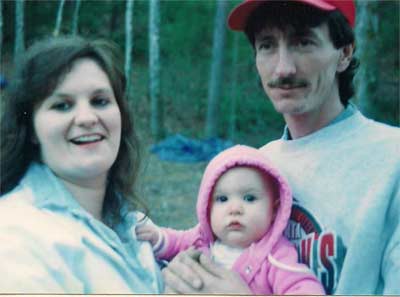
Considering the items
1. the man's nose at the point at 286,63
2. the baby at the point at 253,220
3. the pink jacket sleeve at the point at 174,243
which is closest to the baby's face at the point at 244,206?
the baby at the point at 253,220

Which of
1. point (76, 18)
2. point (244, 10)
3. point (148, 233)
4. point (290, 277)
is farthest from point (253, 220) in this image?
point (76, 18)

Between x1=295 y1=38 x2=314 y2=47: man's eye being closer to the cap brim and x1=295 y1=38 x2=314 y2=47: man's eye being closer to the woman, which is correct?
the cap brim

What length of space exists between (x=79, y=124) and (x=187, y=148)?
1.45 ft

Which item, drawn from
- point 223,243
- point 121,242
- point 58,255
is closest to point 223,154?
point 223,243

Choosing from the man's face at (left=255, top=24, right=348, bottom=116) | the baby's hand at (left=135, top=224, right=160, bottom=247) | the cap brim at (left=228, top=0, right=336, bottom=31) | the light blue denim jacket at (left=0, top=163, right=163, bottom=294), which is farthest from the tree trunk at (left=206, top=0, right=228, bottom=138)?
the light blue denim jacket at (left=0, top=163, right=163, bottom=294)

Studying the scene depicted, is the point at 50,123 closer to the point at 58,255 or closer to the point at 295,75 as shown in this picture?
the point at 58,255

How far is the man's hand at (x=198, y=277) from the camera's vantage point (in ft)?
3.97

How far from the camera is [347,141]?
125 centimetres

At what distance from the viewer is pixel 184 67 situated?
1.56m

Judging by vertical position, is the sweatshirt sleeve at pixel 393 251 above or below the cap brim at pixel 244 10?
below

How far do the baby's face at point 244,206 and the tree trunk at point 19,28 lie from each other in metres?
0.62

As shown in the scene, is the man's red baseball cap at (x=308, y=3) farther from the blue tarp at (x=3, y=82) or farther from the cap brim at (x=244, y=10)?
the blue tarp at (x=3, y=82)

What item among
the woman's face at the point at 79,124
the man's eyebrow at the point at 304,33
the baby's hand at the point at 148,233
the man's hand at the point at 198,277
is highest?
the man's eyebrow at the point at 304,33

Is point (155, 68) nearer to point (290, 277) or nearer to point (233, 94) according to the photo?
point (233, 94)
